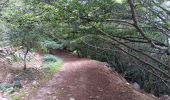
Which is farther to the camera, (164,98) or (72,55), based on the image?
(72,55)

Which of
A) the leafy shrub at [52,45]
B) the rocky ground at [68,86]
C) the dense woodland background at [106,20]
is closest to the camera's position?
the dense woodland background at [106,20]

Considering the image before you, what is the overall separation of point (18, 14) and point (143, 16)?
3.28 metres

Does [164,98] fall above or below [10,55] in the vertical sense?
below

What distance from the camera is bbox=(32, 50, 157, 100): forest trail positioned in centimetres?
1070

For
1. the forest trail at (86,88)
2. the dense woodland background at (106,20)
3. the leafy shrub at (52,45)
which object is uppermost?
the dense woodland background at (106,20)

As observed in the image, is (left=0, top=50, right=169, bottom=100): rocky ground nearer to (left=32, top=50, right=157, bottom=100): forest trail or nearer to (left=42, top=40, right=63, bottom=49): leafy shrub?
(left=32, top=50, right=157, bottom=100): forest trail

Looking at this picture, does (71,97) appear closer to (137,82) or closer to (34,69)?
(34,69)

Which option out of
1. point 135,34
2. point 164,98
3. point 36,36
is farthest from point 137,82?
point 135,34

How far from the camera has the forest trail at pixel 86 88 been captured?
10703 millimetres

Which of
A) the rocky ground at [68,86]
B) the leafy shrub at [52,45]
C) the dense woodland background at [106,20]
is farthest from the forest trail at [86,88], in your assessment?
the leafy shrub at [52,45]

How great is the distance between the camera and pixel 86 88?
1170 cm

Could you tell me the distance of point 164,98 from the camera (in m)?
13.2

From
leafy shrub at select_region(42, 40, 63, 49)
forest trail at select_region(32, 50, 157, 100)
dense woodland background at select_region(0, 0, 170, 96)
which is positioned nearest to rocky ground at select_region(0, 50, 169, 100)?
forest trail at select_region(32, 50, 157, 100)

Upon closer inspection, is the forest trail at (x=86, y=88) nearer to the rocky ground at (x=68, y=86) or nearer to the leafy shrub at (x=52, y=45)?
the rocky ground at (x=68, y=86)
